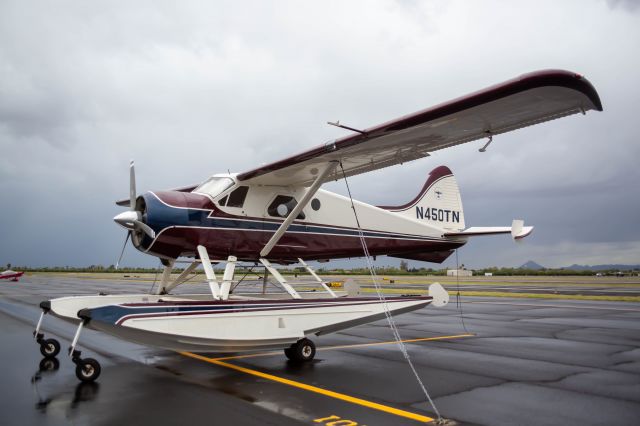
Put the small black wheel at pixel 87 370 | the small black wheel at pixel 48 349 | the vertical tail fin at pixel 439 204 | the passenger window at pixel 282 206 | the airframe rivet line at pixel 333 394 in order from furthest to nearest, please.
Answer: the vertical tail fin at pixel 439 204 → the passenger window at pixel 282 206 → the small black wheel at pixel 48 349 → the small black wheel at pixel 87 370 → the airframe rivet line at pixel 333 394

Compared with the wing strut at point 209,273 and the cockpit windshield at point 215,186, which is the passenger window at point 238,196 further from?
the wing strut at point 209,273

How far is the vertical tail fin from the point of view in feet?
40.5

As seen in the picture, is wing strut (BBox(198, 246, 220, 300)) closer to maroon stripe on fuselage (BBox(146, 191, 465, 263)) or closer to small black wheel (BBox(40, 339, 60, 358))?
maroon stripe on fuselage (BBox(146, 191, 465, 263))

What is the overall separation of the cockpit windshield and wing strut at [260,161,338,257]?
4.37 feet

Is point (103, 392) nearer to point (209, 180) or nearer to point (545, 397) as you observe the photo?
point (209, 180)

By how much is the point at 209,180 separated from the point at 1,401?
5.24 metres

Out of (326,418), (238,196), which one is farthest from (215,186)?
(326,418)

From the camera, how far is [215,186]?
9.45m

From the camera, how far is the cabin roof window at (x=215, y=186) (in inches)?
365

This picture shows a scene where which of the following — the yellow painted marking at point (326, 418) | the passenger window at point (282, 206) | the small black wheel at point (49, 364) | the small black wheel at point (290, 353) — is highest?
the passenger window at point (282, 206)

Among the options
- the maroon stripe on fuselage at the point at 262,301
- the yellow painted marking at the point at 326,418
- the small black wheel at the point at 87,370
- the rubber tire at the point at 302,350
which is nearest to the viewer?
the yellow painted marking at the point at 326,418

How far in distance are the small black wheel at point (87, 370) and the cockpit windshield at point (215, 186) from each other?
3.70m

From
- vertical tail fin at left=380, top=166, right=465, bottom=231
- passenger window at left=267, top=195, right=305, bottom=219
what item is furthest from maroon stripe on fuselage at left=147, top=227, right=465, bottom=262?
vertical tail fin at left=380, top=166, right=465, bottom=231

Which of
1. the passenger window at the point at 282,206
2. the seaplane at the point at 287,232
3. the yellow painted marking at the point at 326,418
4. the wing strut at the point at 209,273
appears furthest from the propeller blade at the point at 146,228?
the yellow painted marking at the point at 326,418
